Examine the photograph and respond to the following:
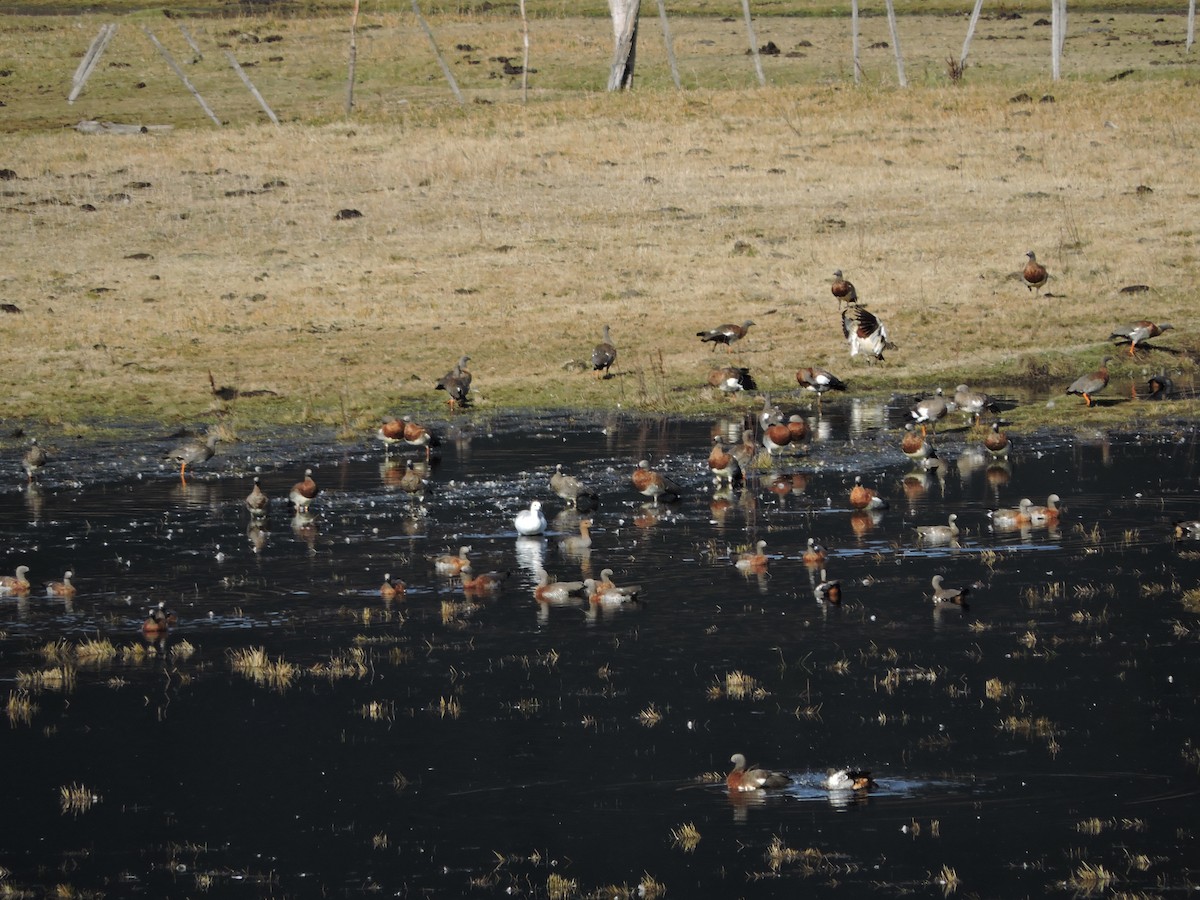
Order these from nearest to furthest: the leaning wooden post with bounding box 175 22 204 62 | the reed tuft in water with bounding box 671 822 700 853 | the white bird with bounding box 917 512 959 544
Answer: the reed tuft in water with bounding box 671 822 700 853 → the white bird with bounding box 917 512 959 544 → the leaning wooden post with bounding box 175 22 204 62

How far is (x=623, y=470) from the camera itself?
26.8m

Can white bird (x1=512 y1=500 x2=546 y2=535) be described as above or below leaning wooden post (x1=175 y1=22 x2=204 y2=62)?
below

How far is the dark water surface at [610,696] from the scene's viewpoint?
13.0 meters

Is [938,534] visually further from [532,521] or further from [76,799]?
[76,799]

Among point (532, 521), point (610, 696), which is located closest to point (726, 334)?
point (532, 521)

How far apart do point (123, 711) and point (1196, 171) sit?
38.7m

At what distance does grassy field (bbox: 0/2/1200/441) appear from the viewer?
3419 cm

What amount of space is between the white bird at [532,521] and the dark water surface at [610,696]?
31cm

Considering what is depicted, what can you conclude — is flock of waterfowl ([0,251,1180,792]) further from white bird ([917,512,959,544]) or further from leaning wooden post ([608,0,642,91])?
leaning wooden post ([608,0,642,91])

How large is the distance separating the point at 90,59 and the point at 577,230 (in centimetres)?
3318

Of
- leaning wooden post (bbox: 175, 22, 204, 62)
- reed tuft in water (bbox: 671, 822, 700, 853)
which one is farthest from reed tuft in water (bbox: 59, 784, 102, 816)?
leaning wooden post (bbox: 175, 22, 204, 62)

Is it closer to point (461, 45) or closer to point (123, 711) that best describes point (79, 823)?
point (123, 711)

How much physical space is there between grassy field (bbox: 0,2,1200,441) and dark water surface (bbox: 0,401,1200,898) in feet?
25.9

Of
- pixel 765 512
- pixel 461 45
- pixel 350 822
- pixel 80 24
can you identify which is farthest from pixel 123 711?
pixel 80 24
